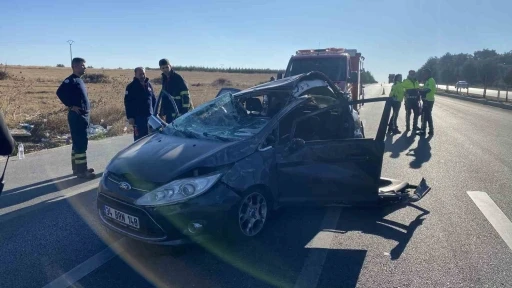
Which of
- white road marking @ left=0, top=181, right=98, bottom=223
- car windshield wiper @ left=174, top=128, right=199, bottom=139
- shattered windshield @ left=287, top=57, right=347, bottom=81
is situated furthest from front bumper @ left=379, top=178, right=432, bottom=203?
shattered windshield @ left=287, top=57, right=347, bottom=81

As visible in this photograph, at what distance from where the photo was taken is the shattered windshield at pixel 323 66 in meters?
13.6

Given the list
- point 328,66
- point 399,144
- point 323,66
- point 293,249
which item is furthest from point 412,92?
point 293,249

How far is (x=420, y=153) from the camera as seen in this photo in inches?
372

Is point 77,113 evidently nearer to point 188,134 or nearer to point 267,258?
point 188,134

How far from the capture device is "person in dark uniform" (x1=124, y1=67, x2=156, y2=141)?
751cm

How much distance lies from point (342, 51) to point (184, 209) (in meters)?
12.2

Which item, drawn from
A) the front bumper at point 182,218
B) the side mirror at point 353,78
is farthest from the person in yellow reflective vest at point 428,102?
the front bumper at point 182,218

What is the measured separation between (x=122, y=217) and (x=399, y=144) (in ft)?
26.4

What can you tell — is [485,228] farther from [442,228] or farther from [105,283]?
[105,283]

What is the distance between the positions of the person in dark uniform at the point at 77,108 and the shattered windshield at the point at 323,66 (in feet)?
25.6

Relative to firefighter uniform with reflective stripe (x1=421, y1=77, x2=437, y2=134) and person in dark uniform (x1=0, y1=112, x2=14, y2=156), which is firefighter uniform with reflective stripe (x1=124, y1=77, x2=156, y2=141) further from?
firefighter uniform with reflective stripe (x1=421, y1=77, x2=437, y2=134)

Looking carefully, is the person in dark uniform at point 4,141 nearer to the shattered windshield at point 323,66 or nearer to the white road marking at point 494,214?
the white road marking at point 494,214

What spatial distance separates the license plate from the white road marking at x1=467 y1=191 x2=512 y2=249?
3612 mm

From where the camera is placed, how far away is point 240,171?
4285 millimetres
